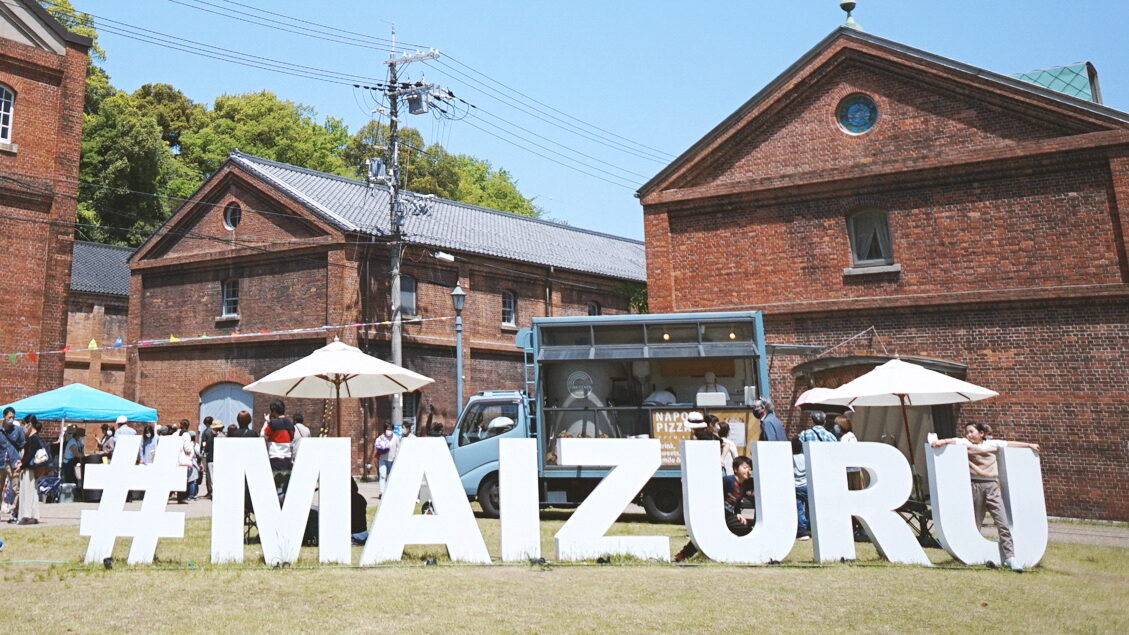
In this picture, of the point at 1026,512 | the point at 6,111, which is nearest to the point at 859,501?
the point at 1026,512

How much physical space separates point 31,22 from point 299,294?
380 inches

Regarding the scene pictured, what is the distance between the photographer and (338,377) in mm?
12523

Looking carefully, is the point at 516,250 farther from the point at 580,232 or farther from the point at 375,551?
the point at 375,551

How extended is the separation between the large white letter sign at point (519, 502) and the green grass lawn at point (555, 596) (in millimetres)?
266

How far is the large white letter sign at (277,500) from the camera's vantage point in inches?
336

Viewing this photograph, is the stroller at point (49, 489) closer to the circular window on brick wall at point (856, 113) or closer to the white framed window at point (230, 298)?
the white framed window at point (230, 298)

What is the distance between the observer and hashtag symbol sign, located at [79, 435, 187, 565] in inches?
337

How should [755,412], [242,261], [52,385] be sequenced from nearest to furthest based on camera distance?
[755,412], [52,385], [242,261]

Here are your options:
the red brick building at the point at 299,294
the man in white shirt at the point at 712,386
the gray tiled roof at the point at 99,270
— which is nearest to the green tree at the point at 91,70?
the gray tiled roof at the point at 99,270

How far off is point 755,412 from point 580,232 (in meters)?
27.4

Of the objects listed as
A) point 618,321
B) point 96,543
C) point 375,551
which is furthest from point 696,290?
point 96,543

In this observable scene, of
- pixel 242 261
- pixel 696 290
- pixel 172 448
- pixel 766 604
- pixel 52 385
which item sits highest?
pixel 242 261

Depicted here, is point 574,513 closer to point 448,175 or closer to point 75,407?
point 75,407

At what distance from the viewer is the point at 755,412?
484 inches
